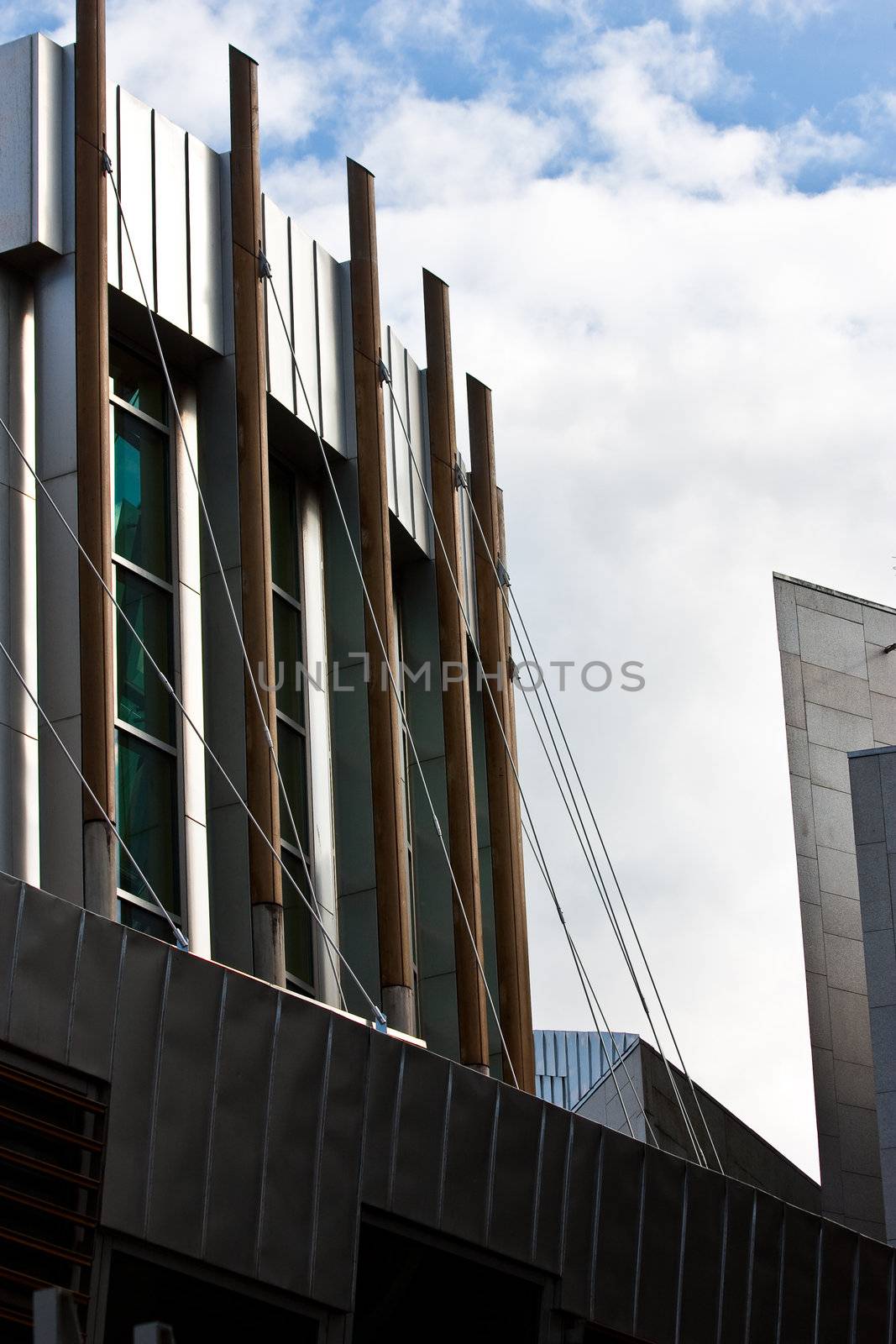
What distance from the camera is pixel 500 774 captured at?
23.9 m

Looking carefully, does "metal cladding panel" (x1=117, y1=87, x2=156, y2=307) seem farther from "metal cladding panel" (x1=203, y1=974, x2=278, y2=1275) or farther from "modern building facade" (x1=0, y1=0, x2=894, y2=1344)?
"metal cladding panel" (x1=203, y1=974, x2=278, y2=1275)

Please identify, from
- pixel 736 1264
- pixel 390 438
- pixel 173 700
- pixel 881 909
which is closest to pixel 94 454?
pixel 173 700

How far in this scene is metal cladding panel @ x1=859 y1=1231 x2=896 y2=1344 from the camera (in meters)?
17.9

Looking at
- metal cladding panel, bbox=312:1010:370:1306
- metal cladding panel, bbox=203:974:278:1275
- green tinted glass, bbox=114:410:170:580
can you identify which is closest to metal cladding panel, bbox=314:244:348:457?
green tinted glass, bbox=114:410:170:580

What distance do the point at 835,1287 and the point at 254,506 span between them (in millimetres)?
8465

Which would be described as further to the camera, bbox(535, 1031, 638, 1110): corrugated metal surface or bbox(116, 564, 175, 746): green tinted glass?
bbox(535, 1031, 638, 1110): corrugated metal surface

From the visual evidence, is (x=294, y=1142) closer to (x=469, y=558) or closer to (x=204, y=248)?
(x=204, y=248)

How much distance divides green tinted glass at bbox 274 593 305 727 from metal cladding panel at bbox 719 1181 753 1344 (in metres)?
7.00

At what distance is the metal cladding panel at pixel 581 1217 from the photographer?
1486 cm

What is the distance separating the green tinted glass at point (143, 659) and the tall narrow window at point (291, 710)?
174cm

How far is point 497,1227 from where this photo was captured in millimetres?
14250

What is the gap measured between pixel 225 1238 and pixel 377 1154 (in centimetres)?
136

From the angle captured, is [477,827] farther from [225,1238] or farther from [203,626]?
[225,1238]

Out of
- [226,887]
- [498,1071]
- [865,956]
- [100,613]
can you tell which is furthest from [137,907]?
[865,956]
